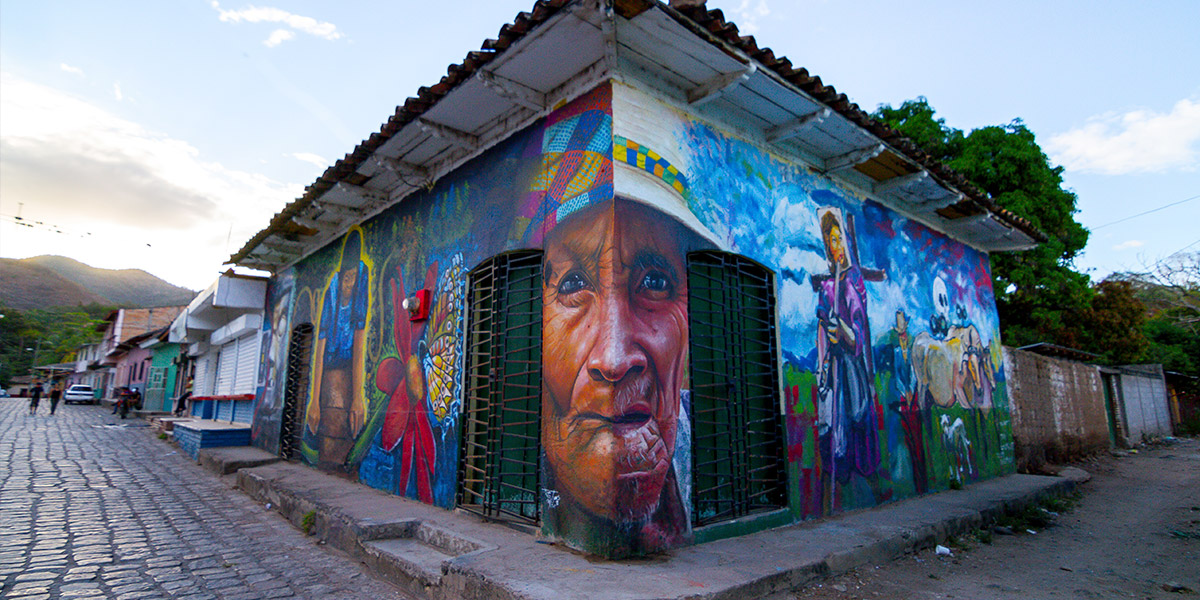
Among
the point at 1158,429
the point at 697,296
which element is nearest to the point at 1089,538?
the point at 697,296

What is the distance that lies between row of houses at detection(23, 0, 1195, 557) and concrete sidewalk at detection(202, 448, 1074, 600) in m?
0.27

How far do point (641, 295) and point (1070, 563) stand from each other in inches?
172

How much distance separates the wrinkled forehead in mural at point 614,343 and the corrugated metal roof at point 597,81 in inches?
24.9

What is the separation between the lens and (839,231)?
21.4 ft

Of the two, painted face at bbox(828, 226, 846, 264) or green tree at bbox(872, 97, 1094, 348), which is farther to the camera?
green tree at bbox(872, 97, 1094, 348)

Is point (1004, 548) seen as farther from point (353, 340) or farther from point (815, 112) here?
point (353, 340)

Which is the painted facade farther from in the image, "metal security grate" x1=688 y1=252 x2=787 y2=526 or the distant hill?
the distant hill

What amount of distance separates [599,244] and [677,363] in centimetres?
107

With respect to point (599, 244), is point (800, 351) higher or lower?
lower

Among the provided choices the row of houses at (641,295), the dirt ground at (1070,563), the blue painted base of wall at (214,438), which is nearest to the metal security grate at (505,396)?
the row of houses at (641,295)

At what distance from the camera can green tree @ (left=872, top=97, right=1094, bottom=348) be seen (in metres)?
13.7

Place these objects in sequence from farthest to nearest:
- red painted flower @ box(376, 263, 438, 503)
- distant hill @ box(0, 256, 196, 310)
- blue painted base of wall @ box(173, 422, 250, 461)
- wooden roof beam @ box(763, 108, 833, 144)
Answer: distant hill @ box(0, 256, 196, 310) < blue painted base of wall @ box(173, 422, 250, 461) < red painted flower @ box(376, 263, 438, 503) < wooden roof beam @ box(763, 108, 833, 144)

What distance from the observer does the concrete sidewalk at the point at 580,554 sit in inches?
129

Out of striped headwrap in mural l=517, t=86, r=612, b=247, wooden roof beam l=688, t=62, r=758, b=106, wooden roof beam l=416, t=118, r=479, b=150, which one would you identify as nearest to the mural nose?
striped headwrap in mural l=517, t=86, r=612, b=247
